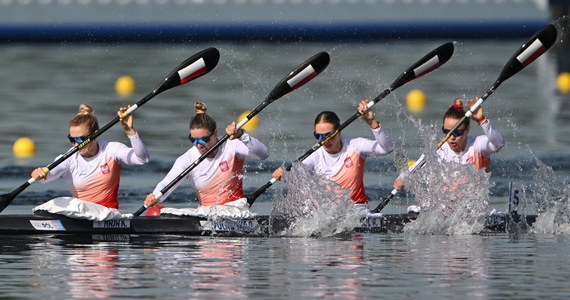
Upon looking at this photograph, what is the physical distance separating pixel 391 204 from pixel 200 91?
18501 mm

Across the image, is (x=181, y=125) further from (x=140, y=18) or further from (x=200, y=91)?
(x=140, y=18)

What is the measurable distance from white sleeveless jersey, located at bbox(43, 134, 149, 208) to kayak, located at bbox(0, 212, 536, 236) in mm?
424

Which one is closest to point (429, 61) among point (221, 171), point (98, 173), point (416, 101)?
point (221, 171)

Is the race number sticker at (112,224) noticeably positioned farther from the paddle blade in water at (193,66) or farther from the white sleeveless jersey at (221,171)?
the paddle blade in water at (193,66)

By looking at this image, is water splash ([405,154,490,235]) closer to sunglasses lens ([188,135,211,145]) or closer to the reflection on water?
the reflection on water

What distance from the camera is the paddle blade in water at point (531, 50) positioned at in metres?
18.0

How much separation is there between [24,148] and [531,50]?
8552 millimetres

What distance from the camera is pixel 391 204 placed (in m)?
18.7

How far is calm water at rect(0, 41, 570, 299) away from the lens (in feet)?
40.5

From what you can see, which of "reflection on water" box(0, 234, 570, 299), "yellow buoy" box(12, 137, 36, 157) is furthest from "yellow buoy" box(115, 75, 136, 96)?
"reflection on water" box(0, 234, 570, 299)

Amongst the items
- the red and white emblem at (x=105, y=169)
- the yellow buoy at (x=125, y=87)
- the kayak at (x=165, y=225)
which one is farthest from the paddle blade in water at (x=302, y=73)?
the yellow buoy at (x=125, y=87)

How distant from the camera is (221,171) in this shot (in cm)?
Answer: 1614

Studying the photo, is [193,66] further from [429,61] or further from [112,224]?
[429,61]

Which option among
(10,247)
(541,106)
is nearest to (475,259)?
(10,247)
